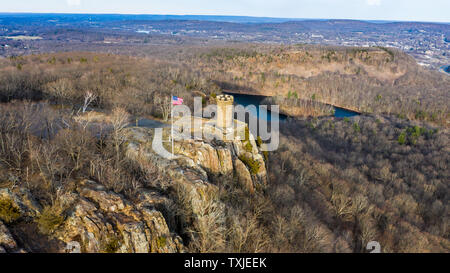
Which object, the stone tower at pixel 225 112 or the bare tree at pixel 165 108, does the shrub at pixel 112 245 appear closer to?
the stone tower at pixel 225 112

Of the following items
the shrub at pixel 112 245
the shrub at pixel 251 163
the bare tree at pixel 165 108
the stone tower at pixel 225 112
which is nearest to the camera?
the shrub at pixel 112 245

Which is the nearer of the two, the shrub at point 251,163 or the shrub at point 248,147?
the shrub at point 251,163

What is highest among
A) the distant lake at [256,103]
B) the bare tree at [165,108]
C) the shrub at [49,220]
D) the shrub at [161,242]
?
the bare tree at [165,108]

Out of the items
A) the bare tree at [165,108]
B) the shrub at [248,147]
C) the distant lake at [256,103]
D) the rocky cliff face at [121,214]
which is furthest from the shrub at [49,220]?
the distant lake at [256,103]

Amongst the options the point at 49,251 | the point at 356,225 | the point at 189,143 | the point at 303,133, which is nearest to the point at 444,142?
the point at 303,133

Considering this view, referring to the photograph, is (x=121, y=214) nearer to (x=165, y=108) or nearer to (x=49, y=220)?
(x=49, y=220)

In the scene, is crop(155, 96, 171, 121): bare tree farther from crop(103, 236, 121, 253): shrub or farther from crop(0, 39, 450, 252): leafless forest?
crop(103, 236, 121, 253): shrub

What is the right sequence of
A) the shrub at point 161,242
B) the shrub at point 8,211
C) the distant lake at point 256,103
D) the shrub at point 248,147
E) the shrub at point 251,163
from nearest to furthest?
the shrub at point 8,211 < the shrub at point 161,242 < the shrub at point 251,163 < the shrub at point 248,147 < the distant lake at point 256,103
